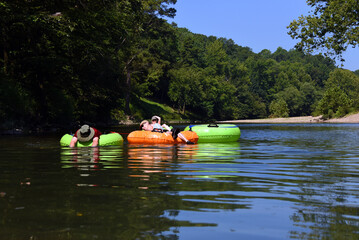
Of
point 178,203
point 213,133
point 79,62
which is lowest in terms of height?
point 178,203

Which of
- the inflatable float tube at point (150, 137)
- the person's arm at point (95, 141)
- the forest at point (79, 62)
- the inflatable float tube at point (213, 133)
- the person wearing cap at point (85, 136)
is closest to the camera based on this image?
the person wearing cap at point (85, 136)

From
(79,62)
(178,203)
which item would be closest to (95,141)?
(178,203)

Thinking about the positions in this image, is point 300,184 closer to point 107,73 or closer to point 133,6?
point 133,6

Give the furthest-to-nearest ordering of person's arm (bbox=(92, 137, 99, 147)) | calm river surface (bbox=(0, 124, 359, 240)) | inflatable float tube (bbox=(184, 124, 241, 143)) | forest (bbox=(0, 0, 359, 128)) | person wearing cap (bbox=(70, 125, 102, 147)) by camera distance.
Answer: forest (bbox=(0, 0, 359, 128)) → inflatable float tube (bbox=(184, 124, 241, 143)) → person's arm (bbox=(92, 137, 99, 147)) → person wearing cap (bbox=(70, 125, 102, 147)) → calm river surface (bbox=(0, 124, 359, 240))

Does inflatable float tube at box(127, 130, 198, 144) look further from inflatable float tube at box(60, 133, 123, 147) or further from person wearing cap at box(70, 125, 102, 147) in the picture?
person wearing cap at box(70, 125, 102, 147)

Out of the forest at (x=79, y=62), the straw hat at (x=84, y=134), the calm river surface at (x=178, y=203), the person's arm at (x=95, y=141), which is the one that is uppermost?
the forest at (x=79, y=62)

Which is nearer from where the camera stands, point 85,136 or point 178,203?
point 178,203

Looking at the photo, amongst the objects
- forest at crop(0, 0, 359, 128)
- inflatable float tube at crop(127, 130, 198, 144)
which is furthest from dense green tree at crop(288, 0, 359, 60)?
inflatable float tube at crop(127, 130, 198, 144)

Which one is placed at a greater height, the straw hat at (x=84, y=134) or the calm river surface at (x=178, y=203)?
the straw hat at (x=84, y=134)

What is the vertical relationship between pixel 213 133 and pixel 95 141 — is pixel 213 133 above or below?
above

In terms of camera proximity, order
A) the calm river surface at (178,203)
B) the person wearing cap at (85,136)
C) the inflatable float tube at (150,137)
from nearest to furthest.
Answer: the calm river surface at (178,203)
the person wearing cap at (85,136)
the inflatable float tube at (150,137)

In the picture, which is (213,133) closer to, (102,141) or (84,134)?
(102,141)

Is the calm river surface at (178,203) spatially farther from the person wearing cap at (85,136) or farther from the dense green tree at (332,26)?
the dense green tree at (332,26)

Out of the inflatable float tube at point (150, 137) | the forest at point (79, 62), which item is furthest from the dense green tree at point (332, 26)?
the inflatable float tube at point (150, 137)
